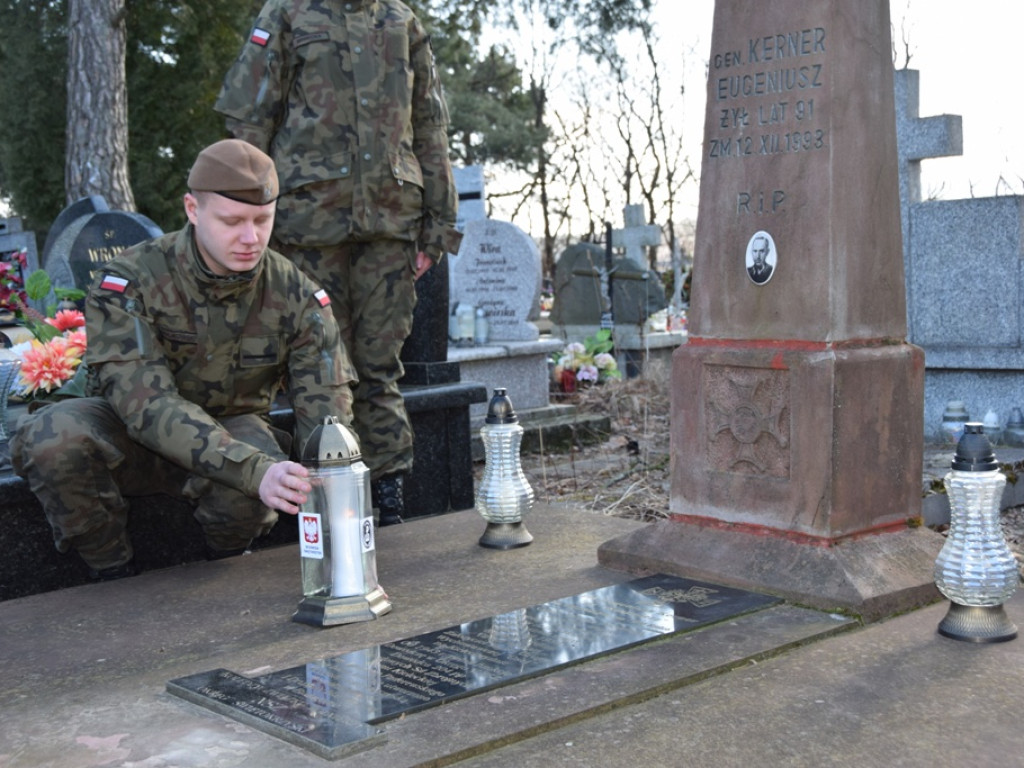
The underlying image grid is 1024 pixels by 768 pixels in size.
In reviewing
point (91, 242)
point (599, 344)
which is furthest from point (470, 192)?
point (91, 242)

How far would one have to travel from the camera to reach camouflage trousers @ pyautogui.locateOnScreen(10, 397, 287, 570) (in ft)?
11.3

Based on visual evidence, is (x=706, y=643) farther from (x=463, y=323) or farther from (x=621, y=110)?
(x=621, y=110)

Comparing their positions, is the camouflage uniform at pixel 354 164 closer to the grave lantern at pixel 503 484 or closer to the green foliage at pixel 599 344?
the grave lantern at pixel 503 484

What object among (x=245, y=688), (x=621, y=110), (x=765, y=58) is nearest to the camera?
(x=245, y=688)

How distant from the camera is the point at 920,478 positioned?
11.6 feet

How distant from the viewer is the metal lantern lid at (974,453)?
282cm

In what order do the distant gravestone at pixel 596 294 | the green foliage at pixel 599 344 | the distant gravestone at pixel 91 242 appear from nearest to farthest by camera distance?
the distant gravestone at pixel 91 242
the green foliage at pixel 599 344
the distant gravestone at pixel 596 294

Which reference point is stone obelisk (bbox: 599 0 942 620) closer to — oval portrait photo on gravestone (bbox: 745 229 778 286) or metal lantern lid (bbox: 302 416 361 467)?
oval portrait photo on gravestone (bbox: 745 229 778 286)

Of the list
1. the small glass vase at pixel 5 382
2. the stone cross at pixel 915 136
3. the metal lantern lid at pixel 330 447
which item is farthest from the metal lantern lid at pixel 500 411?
A: the stone cross at pixel 915 136

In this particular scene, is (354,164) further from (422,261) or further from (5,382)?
(5,382)

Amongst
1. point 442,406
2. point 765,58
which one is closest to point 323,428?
point 765,58

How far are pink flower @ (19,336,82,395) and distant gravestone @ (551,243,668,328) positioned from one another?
958cm

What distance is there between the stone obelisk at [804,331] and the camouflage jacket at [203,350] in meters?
1.11

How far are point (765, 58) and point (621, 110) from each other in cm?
2584
